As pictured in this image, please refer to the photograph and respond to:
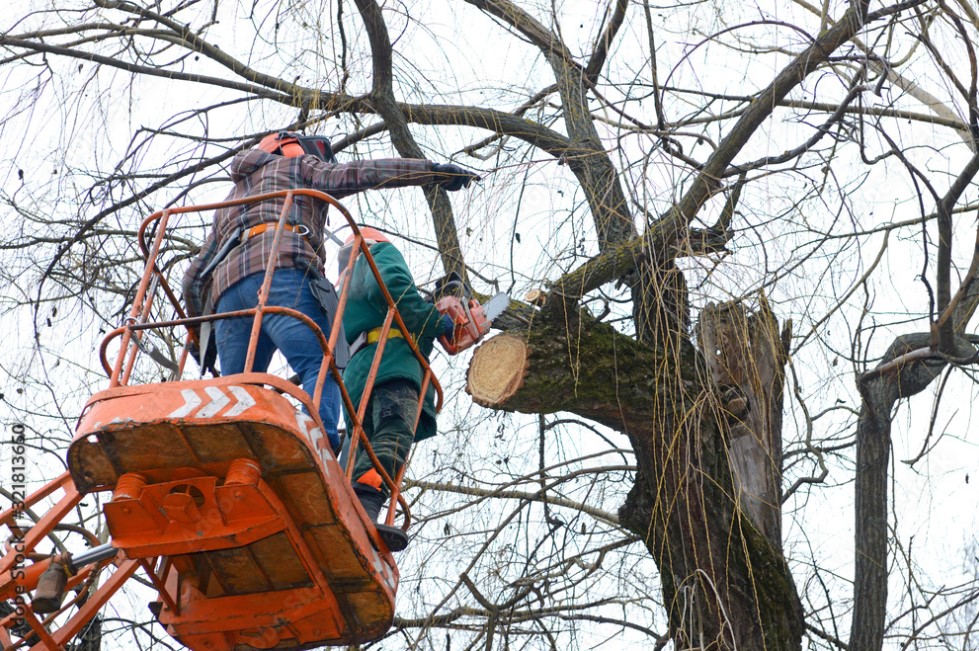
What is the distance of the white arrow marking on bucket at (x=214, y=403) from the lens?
12.0ft

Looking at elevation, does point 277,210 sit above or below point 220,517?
above

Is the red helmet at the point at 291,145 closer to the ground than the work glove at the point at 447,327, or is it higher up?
higher up

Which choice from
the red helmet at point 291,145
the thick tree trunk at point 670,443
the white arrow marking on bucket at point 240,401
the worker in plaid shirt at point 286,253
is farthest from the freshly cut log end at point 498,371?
the white arrow marking on bucket at point 240,401

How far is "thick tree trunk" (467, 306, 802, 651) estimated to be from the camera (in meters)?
5.05

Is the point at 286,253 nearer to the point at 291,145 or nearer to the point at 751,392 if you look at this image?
the point at 291,145

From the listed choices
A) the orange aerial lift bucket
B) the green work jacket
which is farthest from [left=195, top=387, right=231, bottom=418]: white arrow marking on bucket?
the green work jacket

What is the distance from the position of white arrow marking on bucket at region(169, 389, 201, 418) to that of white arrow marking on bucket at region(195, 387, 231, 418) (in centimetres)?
3

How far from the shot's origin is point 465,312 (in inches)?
201

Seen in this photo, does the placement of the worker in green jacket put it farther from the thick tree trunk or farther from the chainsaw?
the thick tree trunk

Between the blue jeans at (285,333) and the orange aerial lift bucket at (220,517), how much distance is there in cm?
23

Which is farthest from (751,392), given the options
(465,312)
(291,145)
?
(291,145)

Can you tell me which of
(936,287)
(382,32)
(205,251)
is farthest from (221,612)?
(936,287)

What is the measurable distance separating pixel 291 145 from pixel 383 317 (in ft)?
2.53

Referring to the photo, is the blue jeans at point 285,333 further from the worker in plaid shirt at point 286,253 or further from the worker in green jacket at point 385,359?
the worker in green jacket at point 385,359
